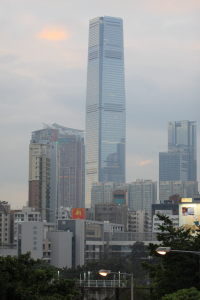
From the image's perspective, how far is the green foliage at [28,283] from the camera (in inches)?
1187

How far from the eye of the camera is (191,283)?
37344 mm

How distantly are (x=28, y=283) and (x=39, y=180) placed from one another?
148 meters

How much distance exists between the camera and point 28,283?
104 ft

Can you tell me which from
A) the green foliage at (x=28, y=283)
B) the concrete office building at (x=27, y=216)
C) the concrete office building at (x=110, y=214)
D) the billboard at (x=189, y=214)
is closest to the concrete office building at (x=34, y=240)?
the billboard at (x=189, y=214)

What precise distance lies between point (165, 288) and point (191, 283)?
186cm

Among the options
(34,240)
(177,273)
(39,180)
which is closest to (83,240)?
(34,240)

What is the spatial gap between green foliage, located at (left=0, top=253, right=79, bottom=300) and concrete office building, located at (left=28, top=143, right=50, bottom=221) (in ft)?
479

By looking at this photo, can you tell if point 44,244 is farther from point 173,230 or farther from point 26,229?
point 173,230

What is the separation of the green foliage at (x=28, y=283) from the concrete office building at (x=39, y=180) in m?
146

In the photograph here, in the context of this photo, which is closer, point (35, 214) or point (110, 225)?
point (110, 225)

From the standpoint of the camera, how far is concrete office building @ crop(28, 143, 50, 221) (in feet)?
587

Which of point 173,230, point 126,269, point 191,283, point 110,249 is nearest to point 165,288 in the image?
point 191,283

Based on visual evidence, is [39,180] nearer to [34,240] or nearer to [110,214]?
[110,214]

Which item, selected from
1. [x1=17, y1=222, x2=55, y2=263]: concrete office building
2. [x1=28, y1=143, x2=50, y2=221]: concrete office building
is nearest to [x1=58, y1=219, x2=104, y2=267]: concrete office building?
[x1=17, y1=222, x2=55, y2=263]: concrete office building
